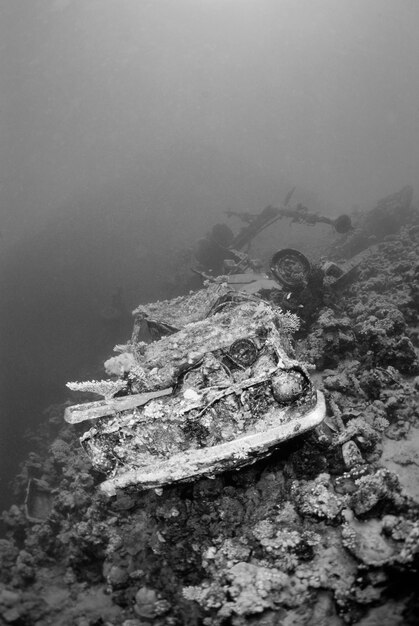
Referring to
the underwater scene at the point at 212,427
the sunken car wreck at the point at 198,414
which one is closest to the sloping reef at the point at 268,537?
the underwater scene at the point at 212,427

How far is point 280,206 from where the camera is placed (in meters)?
13.9

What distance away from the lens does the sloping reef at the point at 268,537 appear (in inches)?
102

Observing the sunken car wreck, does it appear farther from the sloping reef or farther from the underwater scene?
the sloping reef

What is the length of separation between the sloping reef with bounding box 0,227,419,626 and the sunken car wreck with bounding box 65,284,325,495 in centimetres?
29

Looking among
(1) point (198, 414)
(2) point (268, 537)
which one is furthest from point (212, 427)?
(2) point (268, 537)

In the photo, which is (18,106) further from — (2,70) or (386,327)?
(386,327)

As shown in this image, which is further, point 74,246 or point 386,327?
point 74,246

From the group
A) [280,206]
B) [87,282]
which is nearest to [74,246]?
[87,282]

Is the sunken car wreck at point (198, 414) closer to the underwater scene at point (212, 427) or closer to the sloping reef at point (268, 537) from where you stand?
the underwater scene at point (212, 427)

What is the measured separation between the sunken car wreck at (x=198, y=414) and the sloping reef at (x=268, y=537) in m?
0.29

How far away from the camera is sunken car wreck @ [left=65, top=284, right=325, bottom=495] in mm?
2996

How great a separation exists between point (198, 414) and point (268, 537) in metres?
1.27

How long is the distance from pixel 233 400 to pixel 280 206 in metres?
12.2

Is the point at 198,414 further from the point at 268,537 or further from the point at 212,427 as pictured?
the point at 268,537
